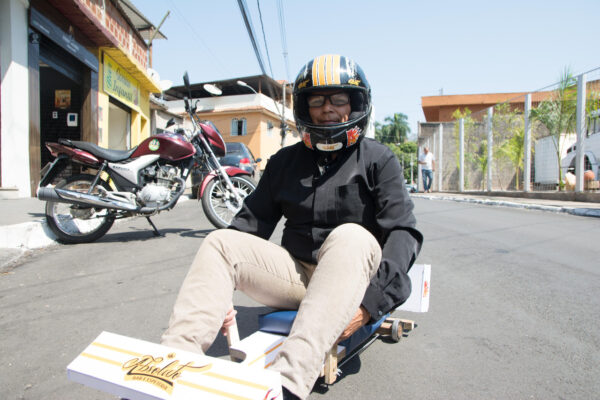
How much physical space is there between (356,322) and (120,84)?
1455 centimetres

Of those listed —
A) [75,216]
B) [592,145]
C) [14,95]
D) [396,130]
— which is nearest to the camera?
[75,216]

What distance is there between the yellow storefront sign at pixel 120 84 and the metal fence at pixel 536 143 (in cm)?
1225

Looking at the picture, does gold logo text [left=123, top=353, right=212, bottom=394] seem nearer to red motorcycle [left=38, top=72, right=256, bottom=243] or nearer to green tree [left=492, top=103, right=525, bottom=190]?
red motorcycle [left=38, top=72, right=256, bottom=243]

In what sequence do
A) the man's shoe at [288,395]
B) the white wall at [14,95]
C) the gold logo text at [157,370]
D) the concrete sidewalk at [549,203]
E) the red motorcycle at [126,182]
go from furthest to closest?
1. the concrete sidewalk at [549,203]
2. the white wall at [14,95]
3. the red motorcycle at [126,182]
4. the man's shoe at [288,395]
5. the gold logo text at [157,370]

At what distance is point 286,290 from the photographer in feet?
6.81

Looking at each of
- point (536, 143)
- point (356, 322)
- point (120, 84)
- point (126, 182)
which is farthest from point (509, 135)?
point (356, 322)

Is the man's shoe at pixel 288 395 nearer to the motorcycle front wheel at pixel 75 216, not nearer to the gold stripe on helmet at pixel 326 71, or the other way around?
the gold stripe on helmet at pixel 326 71

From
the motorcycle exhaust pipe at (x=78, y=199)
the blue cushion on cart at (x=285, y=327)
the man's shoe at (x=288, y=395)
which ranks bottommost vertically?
the man's shoe at (x=288, y=395)

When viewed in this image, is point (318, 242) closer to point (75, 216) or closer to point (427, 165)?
point (75, 216)

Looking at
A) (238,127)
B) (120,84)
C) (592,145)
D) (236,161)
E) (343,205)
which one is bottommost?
(343,205)

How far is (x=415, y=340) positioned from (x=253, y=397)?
4.78ft

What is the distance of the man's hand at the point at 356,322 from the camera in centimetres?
175

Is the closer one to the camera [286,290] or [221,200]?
[286,290]

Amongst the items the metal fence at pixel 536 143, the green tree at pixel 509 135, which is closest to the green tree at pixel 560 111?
the metal fence at pixel 536 143
